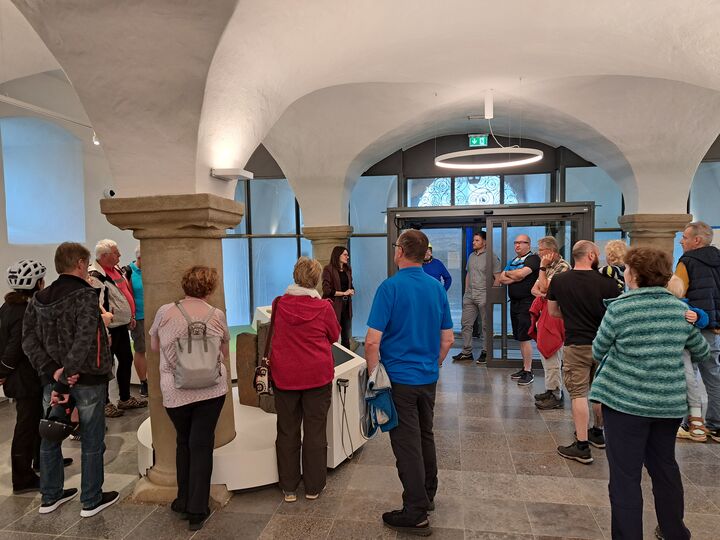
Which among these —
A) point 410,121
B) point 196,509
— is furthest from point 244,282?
point 196,509

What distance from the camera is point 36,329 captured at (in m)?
3.07

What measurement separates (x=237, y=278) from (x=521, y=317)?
6.55m

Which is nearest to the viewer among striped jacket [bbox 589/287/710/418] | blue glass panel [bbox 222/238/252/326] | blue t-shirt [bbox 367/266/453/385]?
striped jacket [bbox 589/287/710/418]

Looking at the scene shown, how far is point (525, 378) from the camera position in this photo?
6.23 meters

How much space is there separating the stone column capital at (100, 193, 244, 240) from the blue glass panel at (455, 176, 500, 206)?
7.04 meters

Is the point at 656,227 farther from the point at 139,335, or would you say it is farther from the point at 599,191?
the point at 139,335

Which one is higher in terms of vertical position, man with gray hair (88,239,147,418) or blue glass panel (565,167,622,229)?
blue glass panel (565,167,622,229)

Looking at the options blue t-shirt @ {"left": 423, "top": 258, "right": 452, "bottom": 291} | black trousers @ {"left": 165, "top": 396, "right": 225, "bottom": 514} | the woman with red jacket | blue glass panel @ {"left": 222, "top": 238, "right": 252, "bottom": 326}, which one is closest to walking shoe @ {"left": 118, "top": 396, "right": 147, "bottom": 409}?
black trousers @ {"left": 165, "top": 396, "right": 225, "bottom": 514}

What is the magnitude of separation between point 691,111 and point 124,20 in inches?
255

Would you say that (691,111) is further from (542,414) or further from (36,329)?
(36,329)

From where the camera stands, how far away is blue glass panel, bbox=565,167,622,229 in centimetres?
922

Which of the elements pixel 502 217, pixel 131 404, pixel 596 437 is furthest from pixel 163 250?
pixel 502 217

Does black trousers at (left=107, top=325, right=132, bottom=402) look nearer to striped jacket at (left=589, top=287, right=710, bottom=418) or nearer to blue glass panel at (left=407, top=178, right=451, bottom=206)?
striped jacket at (left=589, top=287, right=710, bottom=418)

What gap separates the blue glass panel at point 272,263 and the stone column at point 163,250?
6932 mm
